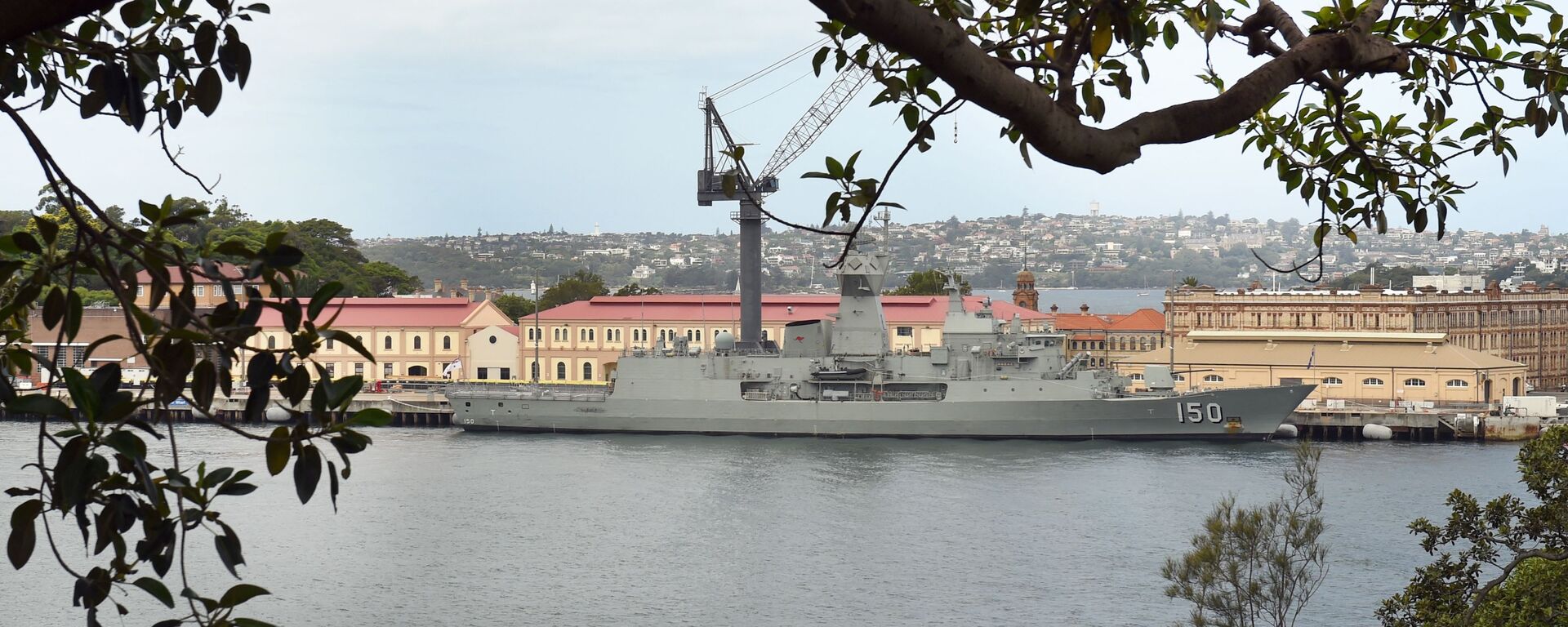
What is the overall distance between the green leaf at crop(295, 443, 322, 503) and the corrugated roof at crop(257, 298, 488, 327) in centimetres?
4164

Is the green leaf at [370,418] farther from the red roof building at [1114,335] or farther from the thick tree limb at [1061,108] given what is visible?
the red roof building at [1114,335]

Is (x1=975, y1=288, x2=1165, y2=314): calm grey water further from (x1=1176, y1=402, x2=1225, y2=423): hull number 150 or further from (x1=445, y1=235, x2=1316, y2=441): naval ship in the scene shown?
(x1=1176, y1=402, x2=1225, y2=423): hull number 150

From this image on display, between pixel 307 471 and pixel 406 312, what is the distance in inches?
1685

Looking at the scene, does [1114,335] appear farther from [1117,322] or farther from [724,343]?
[724,343]

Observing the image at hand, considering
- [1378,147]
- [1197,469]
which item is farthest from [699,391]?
[1378,147]

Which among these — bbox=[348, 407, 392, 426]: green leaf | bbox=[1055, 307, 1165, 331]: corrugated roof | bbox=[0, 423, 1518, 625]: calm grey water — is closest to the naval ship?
bbox=[0, 423, 1518, 625]: calm grey water

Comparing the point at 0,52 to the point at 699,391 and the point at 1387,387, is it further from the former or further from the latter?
the point at 1387,387

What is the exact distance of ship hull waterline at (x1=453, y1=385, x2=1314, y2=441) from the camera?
32.4 m

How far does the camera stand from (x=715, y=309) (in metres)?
44.2

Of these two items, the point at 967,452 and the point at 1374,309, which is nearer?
the point at 967,452

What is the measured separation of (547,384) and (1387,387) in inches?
806

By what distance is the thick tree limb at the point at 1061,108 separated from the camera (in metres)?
2.37

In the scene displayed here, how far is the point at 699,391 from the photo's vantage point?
34.5 meters

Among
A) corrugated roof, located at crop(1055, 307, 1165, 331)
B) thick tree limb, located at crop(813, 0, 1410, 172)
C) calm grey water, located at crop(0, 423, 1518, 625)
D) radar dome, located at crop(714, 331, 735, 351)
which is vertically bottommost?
calm grey water, located at crop(0, 423, 1518, 625)
